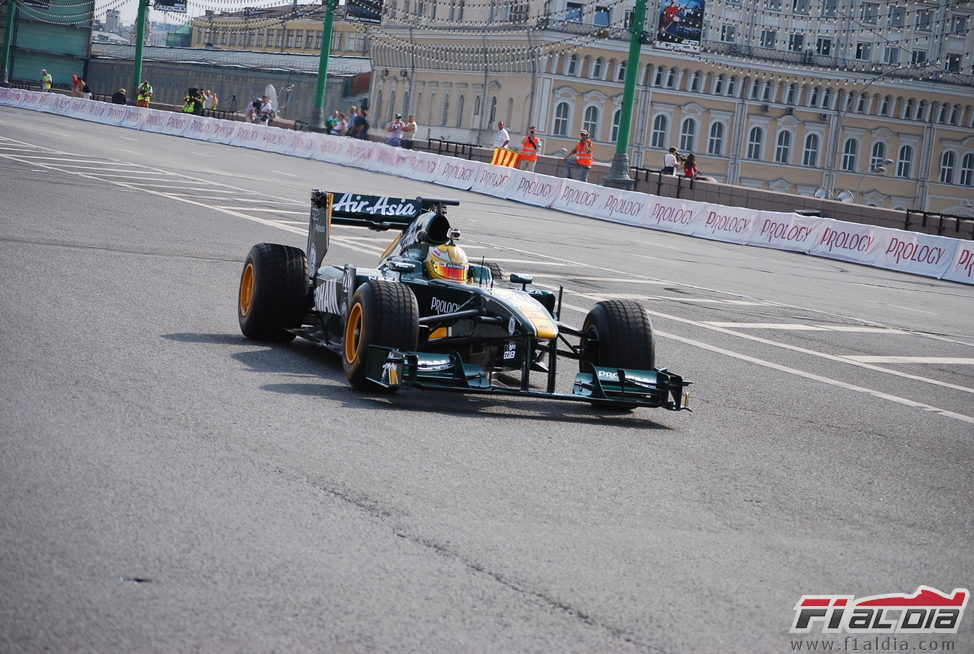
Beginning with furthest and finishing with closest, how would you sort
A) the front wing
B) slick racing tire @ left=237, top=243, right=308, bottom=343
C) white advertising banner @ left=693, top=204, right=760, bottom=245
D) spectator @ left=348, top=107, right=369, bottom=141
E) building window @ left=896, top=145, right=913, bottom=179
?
1. building window @ left=896, top=145, right=913, bottom=179
2. spectator @ left=348, top=107, right=369, bottom=141
3. white advertising banner @ left=693, top=204, right=760, bottom=245
4. slick racing tire @ left=237, top=243, right=308, bottom=343
5. the front wing

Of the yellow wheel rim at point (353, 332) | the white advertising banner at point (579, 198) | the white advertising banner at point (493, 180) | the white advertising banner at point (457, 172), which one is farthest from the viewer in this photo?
the white advertising banner at point (457, 172)

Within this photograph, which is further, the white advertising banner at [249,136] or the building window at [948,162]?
the building window at [948,162]

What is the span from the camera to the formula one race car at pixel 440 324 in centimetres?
905

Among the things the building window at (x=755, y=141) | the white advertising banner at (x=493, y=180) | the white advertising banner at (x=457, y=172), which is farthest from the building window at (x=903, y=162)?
the white advertising banner at (x=493, y=180)

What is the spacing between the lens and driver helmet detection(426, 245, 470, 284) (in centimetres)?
1021

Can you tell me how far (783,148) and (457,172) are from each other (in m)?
60.6

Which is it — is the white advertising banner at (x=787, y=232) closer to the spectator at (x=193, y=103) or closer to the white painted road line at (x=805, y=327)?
the white painted road line at (x=805, y=327)

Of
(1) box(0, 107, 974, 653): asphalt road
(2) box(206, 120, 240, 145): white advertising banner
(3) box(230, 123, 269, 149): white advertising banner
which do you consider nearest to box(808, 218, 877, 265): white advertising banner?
(1) box(0, 107, 974, 653): asphalt road

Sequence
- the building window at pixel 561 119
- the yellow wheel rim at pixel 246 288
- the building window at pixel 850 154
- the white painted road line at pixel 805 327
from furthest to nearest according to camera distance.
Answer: the building window at pixel 850 154
the building window at pixel 561 119
the white painted road line at pixel 805 327
the yellow wheel rim at pixel 246 288

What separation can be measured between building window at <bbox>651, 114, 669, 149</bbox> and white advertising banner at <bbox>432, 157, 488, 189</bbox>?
176 feet

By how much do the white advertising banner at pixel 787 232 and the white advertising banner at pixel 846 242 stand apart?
0.59 feet

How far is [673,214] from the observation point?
33125 mm

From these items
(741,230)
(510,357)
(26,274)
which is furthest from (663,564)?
(741,230)

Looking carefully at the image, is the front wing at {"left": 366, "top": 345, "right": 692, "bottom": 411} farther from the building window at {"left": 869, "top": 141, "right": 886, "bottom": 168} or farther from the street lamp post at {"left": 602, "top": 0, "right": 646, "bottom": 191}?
the building window at {"left": 869, "top": 141, "right": 886, "bottom": 168}
